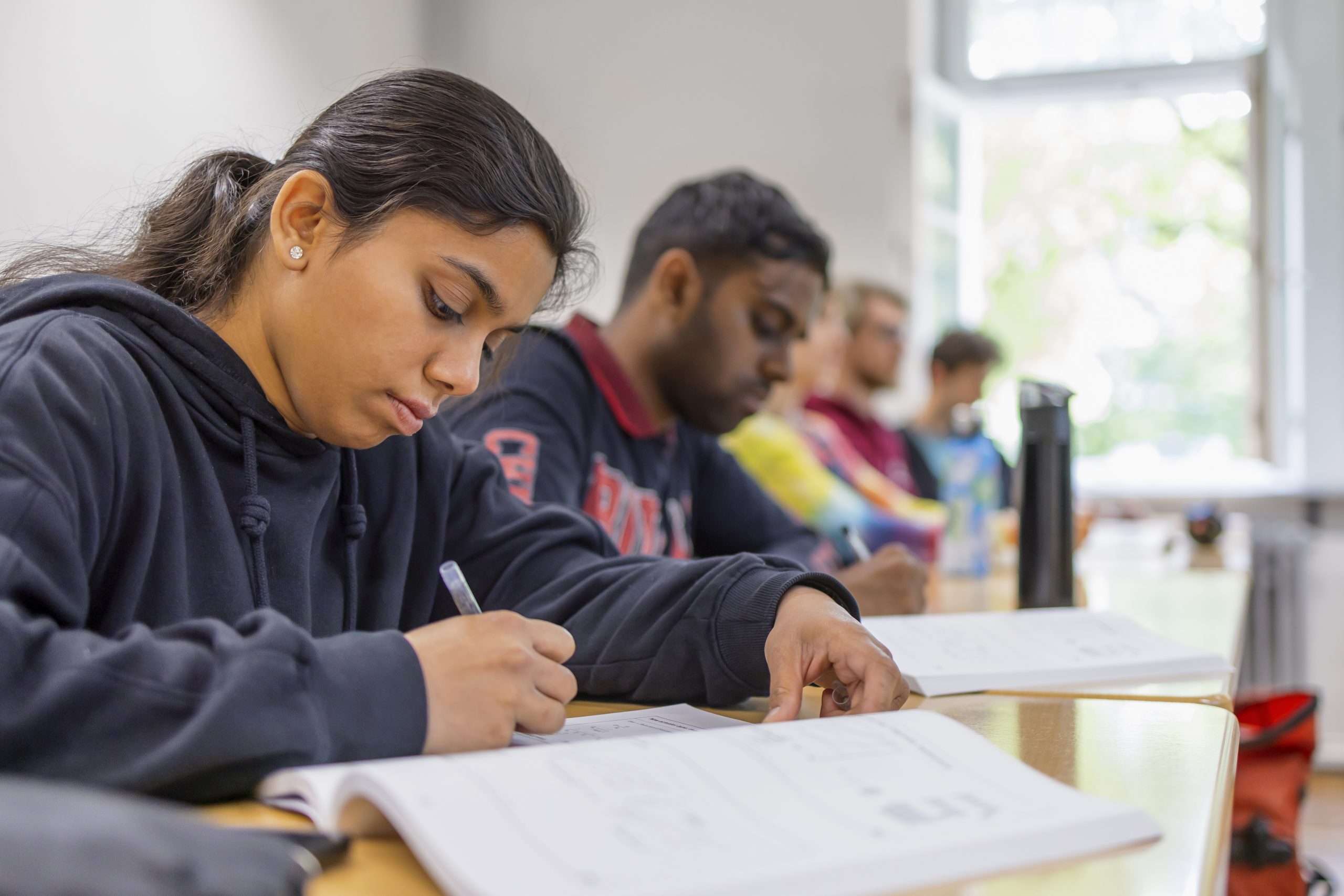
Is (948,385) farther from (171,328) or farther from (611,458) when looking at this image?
(171,328)

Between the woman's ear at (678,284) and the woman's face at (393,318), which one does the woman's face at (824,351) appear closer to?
the woman's ear at (678,284)

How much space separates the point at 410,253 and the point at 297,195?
0.11 meters

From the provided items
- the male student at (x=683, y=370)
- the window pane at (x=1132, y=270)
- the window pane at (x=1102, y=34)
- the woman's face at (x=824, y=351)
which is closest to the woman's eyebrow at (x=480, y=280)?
the male student at (x=683, y=370)

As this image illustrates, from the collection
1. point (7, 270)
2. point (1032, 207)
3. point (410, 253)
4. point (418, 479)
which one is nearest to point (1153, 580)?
point (418, 479)

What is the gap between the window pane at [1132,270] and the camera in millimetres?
4133

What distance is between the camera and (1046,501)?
148cm

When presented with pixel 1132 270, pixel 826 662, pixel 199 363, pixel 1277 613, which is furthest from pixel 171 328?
pixel 1132 270

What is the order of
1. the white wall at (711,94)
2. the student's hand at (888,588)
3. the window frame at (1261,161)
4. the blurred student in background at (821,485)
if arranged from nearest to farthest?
the student's hand at (888,588) → the blurred student in background at (821,485) → the window frame at (1261,161) → the white wall at (711,94)

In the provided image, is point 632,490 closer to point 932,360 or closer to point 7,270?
point 7,270

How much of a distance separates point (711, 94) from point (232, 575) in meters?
3.79

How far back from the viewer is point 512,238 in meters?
0.92

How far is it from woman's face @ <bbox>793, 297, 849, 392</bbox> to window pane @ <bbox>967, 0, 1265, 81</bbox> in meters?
1.33

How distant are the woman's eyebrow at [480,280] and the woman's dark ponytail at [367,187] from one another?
0.03 m

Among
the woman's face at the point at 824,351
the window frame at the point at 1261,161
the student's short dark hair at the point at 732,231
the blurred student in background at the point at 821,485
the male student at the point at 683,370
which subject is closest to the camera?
the male student at the point at 683,370
